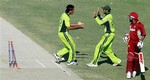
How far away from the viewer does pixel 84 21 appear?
26.1 meters

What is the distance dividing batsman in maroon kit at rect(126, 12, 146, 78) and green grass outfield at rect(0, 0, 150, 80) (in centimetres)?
31

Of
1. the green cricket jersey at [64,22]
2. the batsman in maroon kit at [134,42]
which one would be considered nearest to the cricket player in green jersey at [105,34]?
the green cricket jersey at [64,22]

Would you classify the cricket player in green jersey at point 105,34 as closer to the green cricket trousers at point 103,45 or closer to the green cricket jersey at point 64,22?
the green cricket trousers at point 103,45

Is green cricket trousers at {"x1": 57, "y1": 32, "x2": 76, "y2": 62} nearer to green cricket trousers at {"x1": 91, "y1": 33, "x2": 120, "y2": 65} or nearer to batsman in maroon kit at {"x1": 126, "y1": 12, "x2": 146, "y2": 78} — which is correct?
green cricket trousers at {"x1": 91, "y1": 33, "x2": 120, "y2": 65}

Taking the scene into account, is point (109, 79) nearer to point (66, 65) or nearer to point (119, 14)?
point (66, 65)

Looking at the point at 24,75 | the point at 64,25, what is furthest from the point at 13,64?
the point at 64,25

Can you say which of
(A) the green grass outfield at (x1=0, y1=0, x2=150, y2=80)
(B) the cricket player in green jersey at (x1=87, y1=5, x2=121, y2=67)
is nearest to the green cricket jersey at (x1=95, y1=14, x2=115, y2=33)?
(B) the cricket player in green jersey at (x1=87, y1=5, x2=121, y2=67)

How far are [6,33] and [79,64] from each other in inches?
224

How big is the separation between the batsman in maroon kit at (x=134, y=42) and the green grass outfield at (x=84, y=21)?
1.03ft

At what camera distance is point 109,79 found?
15539mm

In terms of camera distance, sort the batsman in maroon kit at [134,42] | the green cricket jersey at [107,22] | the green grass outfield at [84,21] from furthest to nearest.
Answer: the green grass outfield at [84,21] → the green cricket jersey at [107,22] → the batsman in maroon kit at [134,42]

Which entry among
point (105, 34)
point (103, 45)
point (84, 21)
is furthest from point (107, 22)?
point (84, 21)

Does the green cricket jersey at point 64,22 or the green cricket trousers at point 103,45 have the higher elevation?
the green cricket jersey at point 64,22

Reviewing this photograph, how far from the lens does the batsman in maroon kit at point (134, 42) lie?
1543 cm
